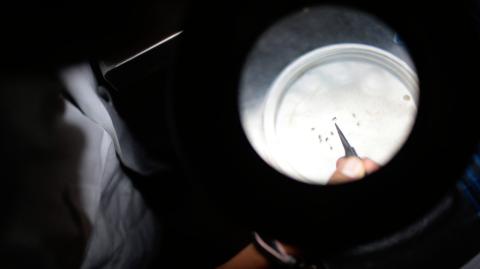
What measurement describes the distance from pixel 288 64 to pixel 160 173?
1.03 feet

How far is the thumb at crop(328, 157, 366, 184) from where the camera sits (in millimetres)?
499

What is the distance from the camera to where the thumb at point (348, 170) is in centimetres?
50

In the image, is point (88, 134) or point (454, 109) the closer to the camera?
point (454, 109)

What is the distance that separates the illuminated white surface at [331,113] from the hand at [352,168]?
0.04m

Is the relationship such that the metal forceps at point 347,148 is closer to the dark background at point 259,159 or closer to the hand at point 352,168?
the hand at point 352,168

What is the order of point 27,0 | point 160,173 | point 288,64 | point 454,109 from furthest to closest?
point 160,173 < point 288,64 < point 27,0 < point 454,109

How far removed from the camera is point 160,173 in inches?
30.9

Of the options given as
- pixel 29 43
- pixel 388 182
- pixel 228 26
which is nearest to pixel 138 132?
pixel 29 43

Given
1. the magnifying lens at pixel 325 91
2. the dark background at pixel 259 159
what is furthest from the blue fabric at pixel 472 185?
the dark background at pixel 259 159

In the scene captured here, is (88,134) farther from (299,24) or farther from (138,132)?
(299,24)

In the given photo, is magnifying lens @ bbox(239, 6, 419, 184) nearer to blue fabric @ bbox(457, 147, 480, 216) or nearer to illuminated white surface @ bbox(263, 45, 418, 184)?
illuminated white surface @ bbox(263, 45, 418, 184)

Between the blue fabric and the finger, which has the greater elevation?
the finger

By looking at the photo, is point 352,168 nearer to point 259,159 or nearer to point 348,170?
point 348,170

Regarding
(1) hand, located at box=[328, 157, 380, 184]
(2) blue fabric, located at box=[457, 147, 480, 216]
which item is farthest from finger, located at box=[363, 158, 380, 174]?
(2) blue fabric, located at box=[457, 147, 480, 216]
